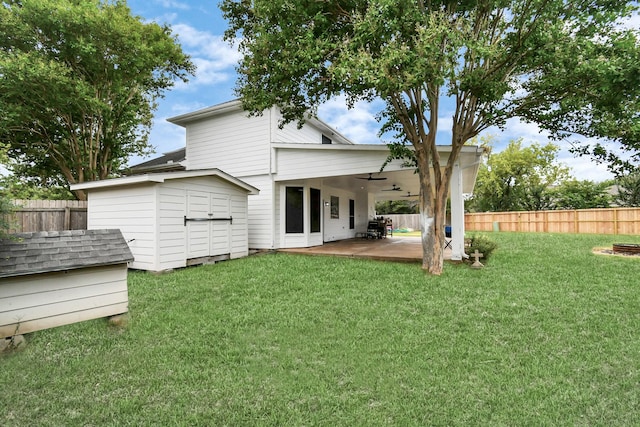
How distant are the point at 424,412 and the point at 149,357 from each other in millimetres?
2646

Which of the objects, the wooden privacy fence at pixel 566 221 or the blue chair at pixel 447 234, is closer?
the blue chair at pixel 447 234

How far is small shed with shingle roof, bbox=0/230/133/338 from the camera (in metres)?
3.26

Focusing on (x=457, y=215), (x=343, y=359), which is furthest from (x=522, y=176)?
(x=343, y=359)

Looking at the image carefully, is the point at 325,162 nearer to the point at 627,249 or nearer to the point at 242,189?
the point at 242,189

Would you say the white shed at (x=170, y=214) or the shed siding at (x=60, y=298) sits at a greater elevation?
the white shed at (x=170, y=214)

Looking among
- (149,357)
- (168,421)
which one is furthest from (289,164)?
(168,421)

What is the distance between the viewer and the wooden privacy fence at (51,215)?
827cm

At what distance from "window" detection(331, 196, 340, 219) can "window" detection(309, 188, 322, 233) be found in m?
1.69

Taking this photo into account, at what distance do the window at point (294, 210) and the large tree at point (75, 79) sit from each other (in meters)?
7.05

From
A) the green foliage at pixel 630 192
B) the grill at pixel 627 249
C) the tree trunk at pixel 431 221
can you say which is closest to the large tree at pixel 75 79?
the tree trunk at pixel 431 221

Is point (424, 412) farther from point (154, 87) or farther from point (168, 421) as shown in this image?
point (154, 87)

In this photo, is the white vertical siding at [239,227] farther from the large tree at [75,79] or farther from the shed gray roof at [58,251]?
the large tree at [75,79]

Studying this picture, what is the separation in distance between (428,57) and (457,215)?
4.37 metres

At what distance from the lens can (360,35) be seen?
5469 mm
